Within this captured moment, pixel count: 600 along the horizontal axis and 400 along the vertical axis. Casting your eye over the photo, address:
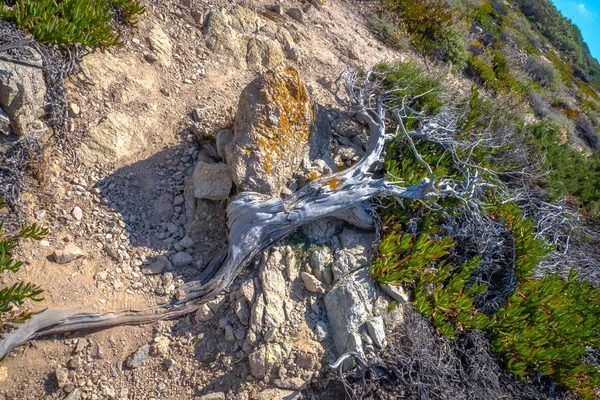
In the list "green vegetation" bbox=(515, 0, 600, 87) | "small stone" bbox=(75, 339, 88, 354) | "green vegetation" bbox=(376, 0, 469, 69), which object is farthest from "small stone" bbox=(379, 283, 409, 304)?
"green vegetation" bbox=(515, 0, 600, 87)

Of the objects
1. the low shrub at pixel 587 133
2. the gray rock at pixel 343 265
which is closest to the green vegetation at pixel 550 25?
the low shrub at pixel 587 133

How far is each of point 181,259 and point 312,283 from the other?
1.49 m

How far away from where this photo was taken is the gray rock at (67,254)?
383 cm

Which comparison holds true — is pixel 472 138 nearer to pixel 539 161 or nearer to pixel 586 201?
pixel 539 161

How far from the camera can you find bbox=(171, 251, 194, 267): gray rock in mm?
4262

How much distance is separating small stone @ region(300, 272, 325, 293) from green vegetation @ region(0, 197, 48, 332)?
248cm

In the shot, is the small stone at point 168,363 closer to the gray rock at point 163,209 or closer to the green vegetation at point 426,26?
the gray rock at point 163,209

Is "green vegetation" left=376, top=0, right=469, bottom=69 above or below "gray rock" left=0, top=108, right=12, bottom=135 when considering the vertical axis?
above

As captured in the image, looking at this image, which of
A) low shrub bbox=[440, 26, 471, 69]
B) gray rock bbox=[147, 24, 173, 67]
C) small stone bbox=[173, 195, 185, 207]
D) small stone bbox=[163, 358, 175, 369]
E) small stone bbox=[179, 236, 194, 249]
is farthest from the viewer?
low shrub bbox=[440, 26, 471, 69]

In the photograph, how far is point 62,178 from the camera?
426 cm

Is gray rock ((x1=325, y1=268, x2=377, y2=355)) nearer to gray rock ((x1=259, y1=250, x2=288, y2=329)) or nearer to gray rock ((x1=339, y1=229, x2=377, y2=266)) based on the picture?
gray rock ((x1=339, y1=229, x2=377, y2=266))

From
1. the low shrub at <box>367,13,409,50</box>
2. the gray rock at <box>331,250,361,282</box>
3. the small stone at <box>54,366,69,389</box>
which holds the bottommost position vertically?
the small stone at <box>54,366,69,389</box>

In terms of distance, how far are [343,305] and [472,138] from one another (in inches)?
149

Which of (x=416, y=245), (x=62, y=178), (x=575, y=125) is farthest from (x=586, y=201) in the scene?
(x=62, y=178)
